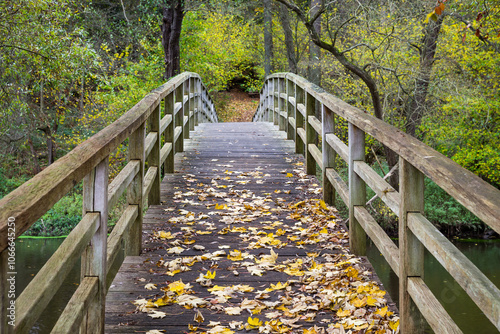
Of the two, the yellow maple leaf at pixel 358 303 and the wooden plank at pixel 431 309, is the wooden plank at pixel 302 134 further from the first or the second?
the wooden plank at pixel 431 309

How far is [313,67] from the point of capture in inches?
686

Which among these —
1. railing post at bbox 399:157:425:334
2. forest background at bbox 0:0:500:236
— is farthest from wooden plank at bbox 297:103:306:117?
railing post at bbox 399:157:425:334

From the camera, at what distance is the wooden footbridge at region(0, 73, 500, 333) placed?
7.08ft

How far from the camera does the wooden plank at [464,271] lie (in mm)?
1953

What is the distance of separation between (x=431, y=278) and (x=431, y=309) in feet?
39.7

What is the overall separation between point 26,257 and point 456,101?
1402cm

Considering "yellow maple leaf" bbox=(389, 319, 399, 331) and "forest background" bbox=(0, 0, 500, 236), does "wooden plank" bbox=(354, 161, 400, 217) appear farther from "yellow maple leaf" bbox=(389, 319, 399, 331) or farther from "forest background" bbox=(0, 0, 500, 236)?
"forest background" bbox=(0, 0, 500, 236)

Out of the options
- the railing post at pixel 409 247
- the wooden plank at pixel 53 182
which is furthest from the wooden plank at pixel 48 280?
the railing post at pixel 409 247

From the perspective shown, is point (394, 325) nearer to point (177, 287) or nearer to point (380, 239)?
point (380, 239)

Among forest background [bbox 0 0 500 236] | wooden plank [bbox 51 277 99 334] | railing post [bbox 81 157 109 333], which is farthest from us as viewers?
forest background [bbox 0 0 500 236]

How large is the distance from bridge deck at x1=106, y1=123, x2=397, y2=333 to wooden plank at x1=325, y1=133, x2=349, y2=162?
731 mm

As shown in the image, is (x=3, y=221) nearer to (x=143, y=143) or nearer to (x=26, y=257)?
(x=143, y=143)

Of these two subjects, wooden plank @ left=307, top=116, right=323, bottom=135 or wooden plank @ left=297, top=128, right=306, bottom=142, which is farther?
wooden plank @ left=297, top=128, right=306, bottom=142

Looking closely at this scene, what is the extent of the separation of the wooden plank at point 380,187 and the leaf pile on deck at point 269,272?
70 cm
